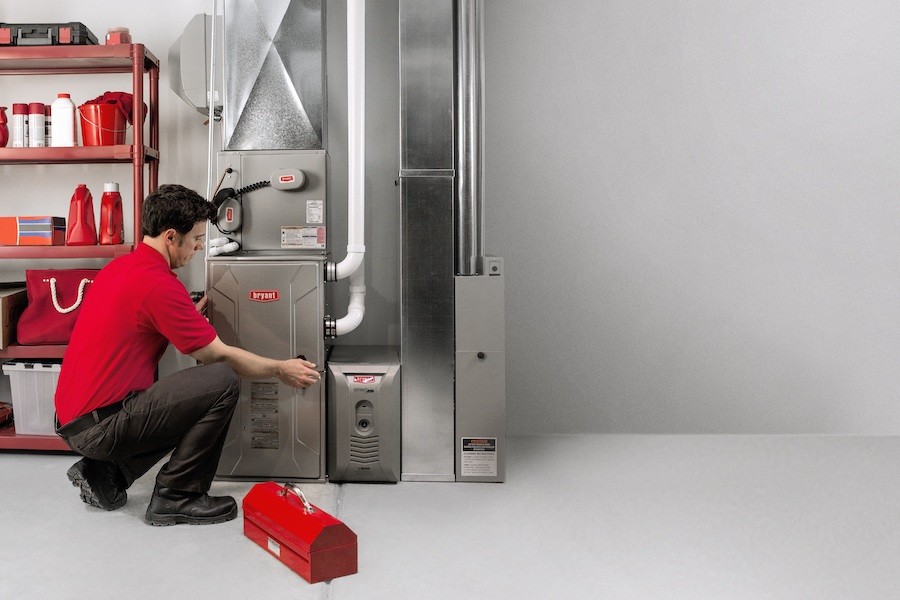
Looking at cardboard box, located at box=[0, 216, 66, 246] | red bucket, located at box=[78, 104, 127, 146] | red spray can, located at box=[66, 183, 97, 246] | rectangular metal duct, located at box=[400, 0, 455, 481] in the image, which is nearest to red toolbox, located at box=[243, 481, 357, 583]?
rectangular metal duct, located at box=[400, 0, 455, 481]

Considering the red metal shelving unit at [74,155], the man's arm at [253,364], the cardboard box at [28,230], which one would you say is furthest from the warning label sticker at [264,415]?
the cardboard box at [28,230]

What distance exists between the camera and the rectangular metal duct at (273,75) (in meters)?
3.10

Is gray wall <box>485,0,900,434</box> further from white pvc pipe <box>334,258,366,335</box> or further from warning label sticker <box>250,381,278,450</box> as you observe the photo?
warning label sticker <box>250,381,278,450</box>

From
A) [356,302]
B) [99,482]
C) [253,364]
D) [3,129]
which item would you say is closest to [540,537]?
[253,364]

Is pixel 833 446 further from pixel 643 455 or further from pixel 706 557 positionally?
pixel 706 557

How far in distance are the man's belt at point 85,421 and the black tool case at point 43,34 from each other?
180 centimetres

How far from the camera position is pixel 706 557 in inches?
92.7

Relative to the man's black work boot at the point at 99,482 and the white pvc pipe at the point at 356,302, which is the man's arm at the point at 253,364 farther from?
the man's black work boot at the point at 99,482

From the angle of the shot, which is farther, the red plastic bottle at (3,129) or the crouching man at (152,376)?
the red plastic bottle at (3,129)

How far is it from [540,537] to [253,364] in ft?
4.00

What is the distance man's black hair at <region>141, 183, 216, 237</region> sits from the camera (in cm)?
255

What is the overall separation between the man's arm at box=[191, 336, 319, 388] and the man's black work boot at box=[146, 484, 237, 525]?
49 cm

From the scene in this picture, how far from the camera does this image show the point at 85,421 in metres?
2.52

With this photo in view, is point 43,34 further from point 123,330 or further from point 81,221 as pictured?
point 123,330
